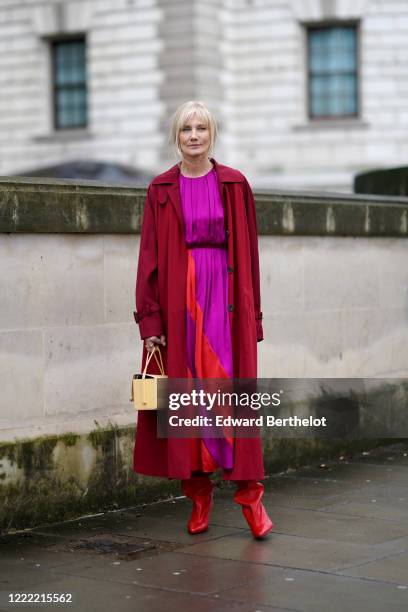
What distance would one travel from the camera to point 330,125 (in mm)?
33875

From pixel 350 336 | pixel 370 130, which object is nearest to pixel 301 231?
pixel 350 336

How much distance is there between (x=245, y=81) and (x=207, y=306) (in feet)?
93.6

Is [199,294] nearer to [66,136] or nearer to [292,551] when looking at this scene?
[292,551]

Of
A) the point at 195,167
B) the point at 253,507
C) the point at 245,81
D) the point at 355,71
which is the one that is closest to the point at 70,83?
the point at 245,81

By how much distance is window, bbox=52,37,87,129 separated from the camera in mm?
36031

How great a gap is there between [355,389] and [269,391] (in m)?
0.98

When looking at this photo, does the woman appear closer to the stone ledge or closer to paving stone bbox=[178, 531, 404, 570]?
paving stone bbox=[178, 531, 404, 570]

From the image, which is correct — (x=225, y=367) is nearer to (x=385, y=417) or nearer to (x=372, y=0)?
(x=385, y=417)

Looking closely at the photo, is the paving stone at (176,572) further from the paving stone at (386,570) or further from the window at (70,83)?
the window at (70,83)

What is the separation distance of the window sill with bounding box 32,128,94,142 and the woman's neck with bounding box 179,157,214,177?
1140 inches

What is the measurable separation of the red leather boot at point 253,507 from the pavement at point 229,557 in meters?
0.06

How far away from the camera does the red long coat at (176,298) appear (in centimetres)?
661

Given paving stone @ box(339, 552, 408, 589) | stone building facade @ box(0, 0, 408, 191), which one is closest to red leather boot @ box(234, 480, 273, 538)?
paving stone @ box(339, 552, 408, 589)

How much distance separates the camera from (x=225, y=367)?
21.7ft
